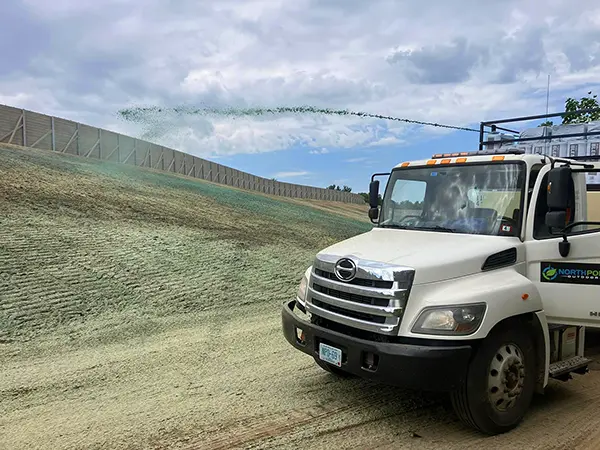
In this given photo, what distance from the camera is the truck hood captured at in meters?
4.24

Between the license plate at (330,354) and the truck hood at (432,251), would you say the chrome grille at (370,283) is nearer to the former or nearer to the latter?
the truck hood at (432,251)

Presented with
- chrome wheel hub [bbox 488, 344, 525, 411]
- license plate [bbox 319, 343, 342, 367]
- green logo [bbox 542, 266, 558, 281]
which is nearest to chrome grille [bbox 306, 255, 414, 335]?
license plate [bbox 319, 343, 342, 367]

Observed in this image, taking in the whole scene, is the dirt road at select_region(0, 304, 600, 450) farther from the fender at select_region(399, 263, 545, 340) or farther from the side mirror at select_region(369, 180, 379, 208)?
the side mirror at select_region(369, 180, 379, 208)

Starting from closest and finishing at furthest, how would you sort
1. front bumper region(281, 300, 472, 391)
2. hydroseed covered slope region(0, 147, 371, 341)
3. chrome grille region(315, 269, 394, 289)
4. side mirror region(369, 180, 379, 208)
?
1. front bumper region(281, 300, 472, 391)
2. chrome grille region(315, 269, 394, 289)
3. side mirror region(369, 180, 379, 208)
4. hydroseed covered slope region(0, 147, 371, 341)

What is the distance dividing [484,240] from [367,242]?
3.63 ft

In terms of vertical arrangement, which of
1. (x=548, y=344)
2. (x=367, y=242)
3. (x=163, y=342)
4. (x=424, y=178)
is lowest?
(x=163, y=342)

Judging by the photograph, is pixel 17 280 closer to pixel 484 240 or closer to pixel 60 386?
pixel 60 386

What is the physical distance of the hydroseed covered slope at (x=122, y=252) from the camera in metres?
9.19

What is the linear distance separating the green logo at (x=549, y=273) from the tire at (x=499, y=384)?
60cm

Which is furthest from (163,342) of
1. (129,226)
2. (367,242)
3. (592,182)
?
(129,226)

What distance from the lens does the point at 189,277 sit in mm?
11336

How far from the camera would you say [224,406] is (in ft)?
16.3

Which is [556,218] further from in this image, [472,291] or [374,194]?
[374,194]

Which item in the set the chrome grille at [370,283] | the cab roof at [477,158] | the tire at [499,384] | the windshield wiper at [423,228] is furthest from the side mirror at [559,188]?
the chrome grille at [370,283]
